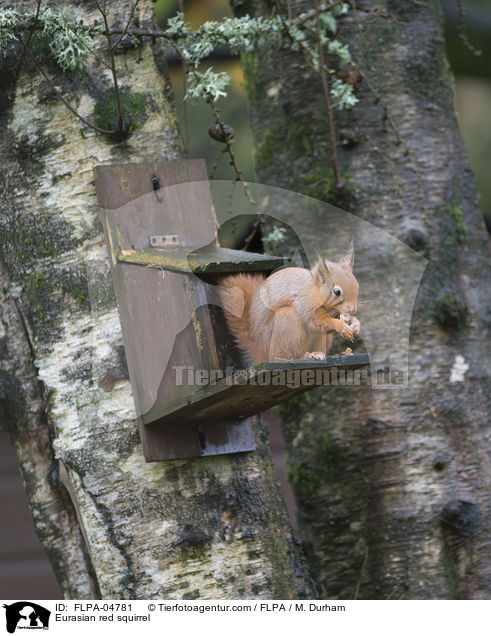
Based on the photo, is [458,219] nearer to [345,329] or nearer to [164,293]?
[345,329]

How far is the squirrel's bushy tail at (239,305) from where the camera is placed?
6.27ft

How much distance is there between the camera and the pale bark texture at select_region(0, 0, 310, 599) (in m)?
2.04

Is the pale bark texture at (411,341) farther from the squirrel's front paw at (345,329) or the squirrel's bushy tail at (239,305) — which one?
the squirrel's front paw at (345,329)

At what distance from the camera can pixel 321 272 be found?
179cm

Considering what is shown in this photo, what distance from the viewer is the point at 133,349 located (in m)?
2.06

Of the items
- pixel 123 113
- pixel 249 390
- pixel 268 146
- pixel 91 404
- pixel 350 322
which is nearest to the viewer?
pixel 249 390

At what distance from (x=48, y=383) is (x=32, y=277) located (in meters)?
0.28

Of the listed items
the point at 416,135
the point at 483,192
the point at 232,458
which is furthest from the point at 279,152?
the point at 483,192

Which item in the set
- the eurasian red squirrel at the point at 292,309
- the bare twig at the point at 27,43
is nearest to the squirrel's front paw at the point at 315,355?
the eurasian red squirrel at the point at 292,309

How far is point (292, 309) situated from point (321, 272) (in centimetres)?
11

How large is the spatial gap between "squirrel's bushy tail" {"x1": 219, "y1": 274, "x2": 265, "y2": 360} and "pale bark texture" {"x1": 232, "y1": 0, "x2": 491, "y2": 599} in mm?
570
